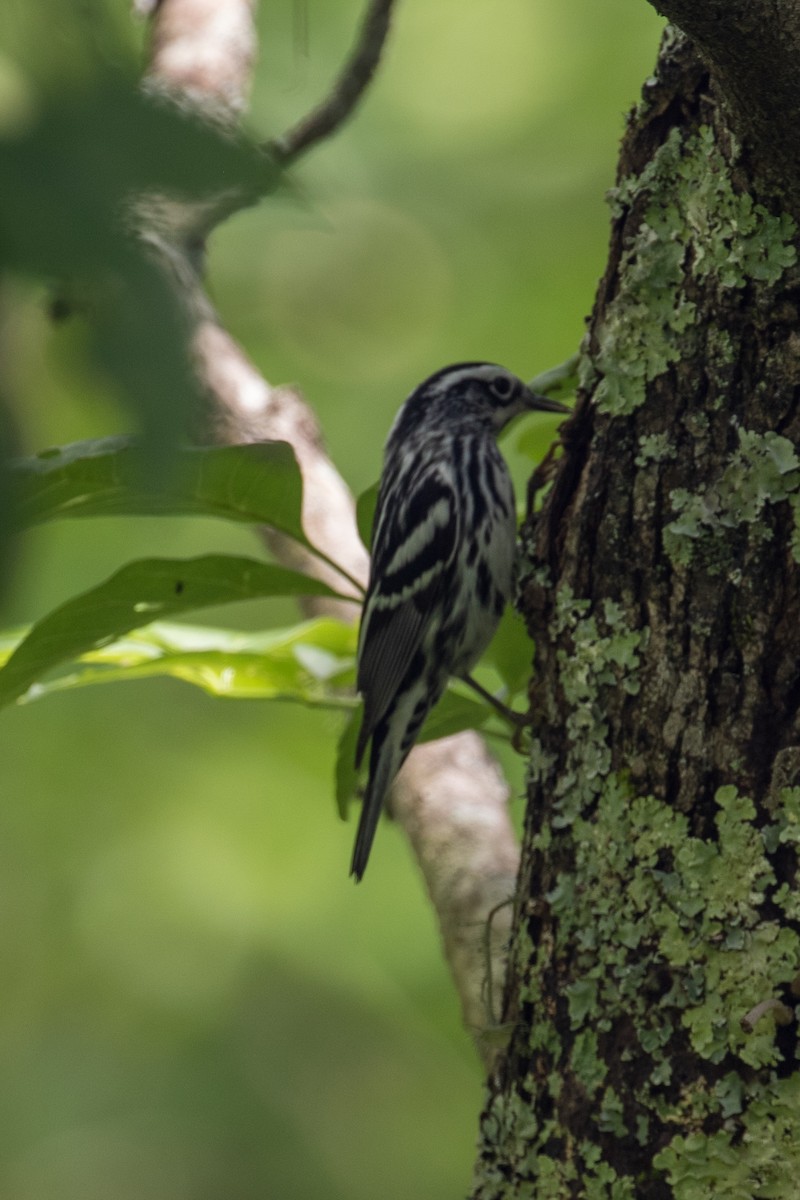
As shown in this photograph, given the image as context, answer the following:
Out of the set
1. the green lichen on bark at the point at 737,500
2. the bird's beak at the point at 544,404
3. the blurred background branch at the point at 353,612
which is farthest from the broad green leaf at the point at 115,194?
the bird's beak at the point at 544,404

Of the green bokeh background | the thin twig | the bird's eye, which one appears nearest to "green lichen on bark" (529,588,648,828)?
the bird's eye

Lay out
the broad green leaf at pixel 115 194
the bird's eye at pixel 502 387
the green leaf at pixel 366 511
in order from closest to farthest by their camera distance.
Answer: the broad green leaf at pixel 115 194 → the green leaf at pixel 366 511 → the bird's eye at pixel 502 387

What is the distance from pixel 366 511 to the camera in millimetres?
2986

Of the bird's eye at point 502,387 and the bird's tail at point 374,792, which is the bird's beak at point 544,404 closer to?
the bird's eye at point 502,387

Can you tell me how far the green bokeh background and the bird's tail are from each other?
2.51 metres

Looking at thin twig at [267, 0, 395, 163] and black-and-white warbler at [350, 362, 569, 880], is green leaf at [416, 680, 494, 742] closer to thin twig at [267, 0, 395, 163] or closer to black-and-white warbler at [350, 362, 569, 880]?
black-and-white warbler at [350, 362, 569, 880]

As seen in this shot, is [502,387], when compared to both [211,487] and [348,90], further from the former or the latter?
[211,487]

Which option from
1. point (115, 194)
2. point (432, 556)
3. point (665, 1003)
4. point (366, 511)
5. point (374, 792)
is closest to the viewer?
point (115, 194)

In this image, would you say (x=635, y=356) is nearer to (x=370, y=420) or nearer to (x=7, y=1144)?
(x=370, y=420)

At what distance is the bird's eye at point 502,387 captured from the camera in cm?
403

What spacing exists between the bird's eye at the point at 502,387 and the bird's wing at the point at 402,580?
14.4 inches

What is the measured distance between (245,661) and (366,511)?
435mm

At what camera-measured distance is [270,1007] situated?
671cm

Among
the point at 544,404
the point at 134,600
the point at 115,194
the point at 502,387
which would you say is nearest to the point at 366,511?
the point at 134,600
